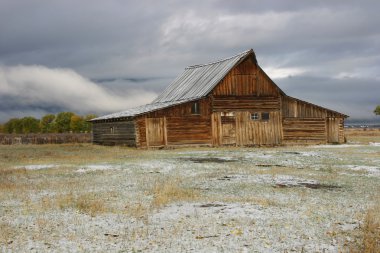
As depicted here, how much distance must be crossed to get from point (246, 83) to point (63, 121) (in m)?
99.0

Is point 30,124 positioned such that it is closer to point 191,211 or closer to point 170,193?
point 170,193

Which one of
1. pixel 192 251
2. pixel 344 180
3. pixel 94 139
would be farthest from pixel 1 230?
pixel 94 139

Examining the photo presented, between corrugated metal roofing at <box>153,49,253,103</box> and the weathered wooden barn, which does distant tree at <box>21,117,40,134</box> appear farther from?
the weathered wooden barn

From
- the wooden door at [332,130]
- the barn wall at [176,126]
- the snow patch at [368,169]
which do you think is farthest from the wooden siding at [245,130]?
the snow patch at [368,169]

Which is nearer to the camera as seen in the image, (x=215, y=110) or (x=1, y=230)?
(x=1, y=230)

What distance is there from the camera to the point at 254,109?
40125 millimetres

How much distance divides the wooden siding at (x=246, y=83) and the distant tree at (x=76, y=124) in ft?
290

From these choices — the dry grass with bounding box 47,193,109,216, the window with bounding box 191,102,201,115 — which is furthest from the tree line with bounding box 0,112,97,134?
the dry grass with bounding box 47,193,109,216

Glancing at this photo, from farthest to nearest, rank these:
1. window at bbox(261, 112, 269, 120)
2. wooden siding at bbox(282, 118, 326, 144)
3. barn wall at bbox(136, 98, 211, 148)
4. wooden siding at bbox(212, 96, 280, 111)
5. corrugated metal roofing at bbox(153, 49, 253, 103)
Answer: wooden siding at bbox(282, 118, 326, 144) → window at bbox(261, 112, 269, 120) → corrugated metal roofing at bbox(153, 49, 253, 103) → wooden siding at bbox(212, 96, 280, 111) → barn wall at bbox(136, 98, 211, 148)

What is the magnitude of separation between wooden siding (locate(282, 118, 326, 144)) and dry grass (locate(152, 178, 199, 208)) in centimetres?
2733

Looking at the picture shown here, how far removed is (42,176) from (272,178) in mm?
9412

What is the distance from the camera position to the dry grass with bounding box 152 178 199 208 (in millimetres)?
12297

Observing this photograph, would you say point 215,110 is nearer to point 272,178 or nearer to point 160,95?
point 160,95

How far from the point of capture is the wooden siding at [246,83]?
39.3 meters
